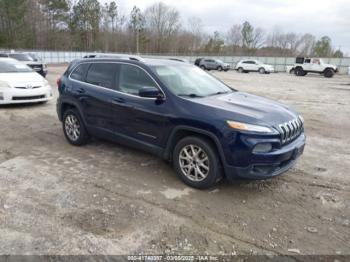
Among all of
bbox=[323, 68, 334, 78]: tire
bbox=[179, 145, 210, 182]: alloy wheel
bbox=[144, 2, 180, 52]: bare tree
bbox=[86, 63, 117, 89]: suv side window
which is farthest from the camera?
bbox=[144, 2, 180, 52]: bare tree

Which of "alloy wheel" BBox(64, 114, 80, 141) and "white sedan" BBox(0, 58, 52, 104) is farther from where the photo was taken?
"white sedan" BBox(0, 58, 52, 104)

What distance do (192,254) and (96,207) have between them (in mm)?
1330

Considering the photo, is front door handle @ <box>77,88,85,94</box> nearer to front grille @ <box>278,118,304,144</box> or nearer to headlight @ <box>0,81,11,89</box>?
front grille @ <box>278,118,304,144</box>

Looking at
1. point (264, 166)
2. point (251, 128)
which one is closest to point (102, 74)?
point (251, 128)

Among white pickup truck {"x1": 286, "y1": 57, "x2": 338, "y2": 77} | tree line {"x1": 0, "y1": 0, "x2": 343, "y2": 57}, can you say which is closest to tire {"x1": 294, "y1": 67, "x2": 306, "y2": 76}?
white pickup truck {"x1": 286, "y1": 57, "x2": 338, "y2": 77}

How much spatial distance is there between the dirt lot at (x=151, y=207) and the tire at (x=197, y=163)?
142 millimetres

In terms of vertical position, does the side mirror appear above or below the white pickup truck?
below

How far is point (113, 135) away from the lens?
4.84m

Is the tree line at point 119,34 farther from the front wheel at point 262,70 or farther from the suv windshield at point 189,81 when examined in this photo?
the suv windshield at point 189,81

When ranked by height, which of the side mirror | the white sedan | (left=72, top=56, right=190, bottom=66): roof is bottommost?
the white sedan

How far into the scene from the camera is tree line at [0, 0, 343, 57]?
52.2m

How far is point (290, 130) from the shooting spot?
12.5 feet

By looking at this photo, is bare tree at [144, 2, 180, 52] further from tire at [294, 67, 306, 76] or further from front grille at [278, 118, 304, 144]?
front grille at [278, 118, 304, 144]

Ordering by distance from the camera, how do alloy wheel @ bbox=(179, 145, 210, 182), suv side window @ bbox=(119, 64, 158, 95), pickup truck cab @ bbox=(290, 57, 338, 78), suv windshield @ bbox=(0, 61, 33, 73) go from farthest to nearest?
1. pickup truck cab @ bbox=(290, 57, 338, 78)
2. suv windshield @ bbox=(0, 61, 33, 73)
3. suv side window @ bbox=(119, 64, 158, 95)
4. alloy wheel @ bbox=(179, 145, 210, 182)
